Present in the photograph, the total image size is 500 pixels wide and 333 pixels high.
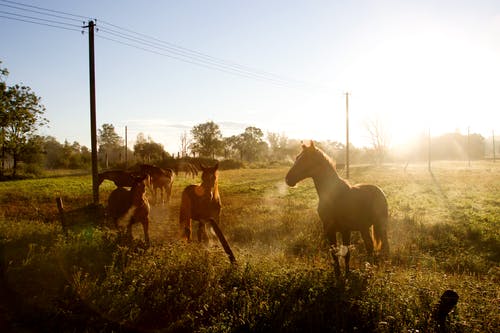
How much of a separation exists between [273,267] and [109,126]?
358 ft

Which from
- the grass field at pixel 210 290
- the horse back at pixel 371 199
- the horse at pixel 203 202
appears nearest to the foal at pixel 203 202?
the horse at pixel 203 202

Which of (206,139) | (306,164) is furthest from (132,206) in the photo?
(206,139)

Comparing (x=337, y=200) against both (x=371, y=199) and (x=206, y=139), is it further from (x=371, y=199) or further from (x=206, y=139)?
(x=206, y=139)

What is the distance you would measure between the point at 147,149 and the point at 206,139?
24.0 m

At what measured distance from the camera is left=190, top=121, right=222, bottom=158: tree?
76.4m

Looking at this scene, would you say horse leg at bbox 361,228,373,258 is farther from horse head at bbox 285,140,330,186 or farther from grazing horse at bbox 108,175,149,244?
grazing horse at bbox 108,175,149,244

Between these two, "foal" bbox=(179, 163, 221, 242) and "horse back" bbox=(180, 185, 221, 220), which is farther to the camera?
"horse back" bbox=(180, 185, 221, 220)

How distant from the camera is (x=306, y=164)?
23.8 feet

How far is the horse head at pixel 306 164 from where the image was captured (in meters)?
7.23

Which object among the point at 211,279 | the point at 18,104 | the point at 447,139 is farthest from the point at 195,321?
the point at 447,139

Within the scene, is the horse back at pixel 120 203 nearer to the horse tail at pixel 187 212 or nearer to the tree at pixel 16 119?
the horse tail at pixel 187 212

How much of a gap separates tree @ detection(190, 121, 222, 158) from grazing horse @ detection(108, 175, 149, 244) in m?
65.8

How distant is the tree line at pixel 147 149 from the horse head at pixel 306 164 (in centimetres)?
65

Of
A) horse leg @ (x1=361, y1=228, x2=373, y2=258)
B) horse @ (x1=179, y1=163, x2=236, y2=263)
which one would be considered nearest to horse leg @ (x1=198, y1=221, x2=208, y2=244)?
horse @ (x1=179, y1=163, x2=236, y2=263)
